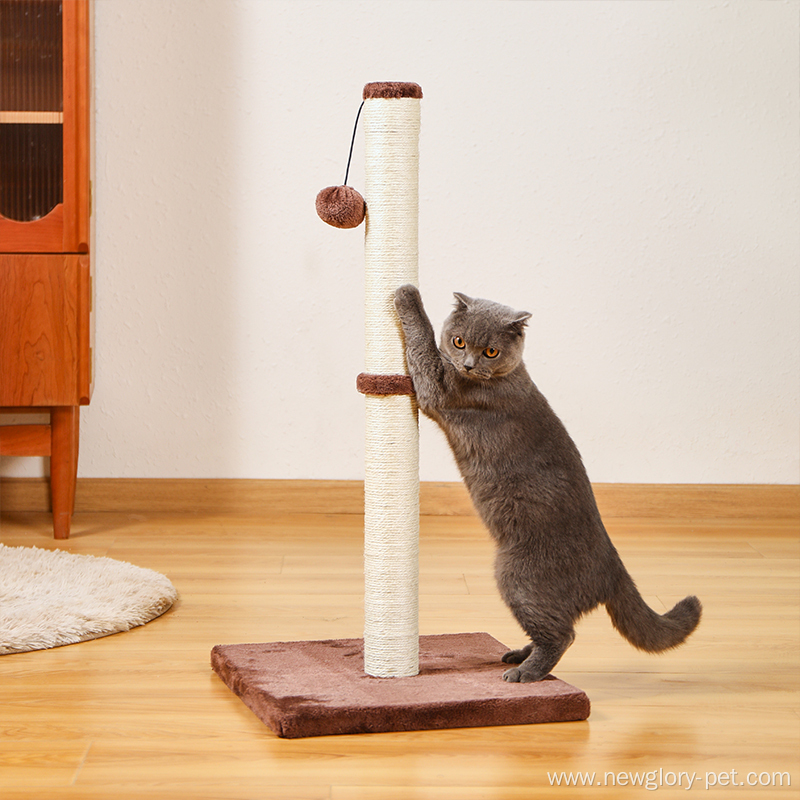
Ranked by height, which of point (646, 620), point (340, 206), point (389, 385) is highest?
point (340, 206)

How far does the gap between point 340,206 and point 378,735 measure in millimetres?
693

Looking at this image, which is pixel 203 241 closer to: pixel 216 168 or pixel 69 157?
pixel 216 168

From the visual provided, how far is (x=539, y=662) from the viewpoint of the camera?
145cm

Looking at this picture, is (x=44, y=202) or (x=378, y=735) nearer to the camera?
(x=378, y=735)

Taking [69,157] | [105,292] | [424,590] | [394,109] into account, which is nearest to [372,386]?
[394,109]

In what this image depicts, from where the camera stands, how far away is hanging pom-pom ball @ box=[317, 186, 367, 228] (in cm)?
146

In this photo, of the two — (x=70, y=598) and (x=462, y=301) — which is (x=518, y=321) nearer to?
(x=462, y=301)

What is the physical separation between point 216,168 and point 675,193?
1118 millimetres

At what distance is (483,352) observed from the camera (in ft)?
4.80

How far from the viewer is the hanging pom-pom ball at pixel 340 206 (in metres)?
1.46

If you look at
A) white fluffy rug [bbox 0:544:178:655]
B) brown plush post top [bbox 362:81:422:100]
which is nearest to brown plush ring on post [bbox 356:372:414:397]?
brown plush post top [bbox 362:81:422:100]

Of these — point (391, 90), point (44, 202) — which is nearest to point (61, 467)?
point (44, 202)

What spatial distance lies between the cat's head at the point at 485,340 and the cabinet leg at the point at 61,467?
1.22m

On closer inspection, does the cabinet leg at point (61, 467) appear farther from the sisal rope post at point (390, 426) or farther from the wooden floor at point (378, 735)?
the sisal rope post at point (390, 426)
